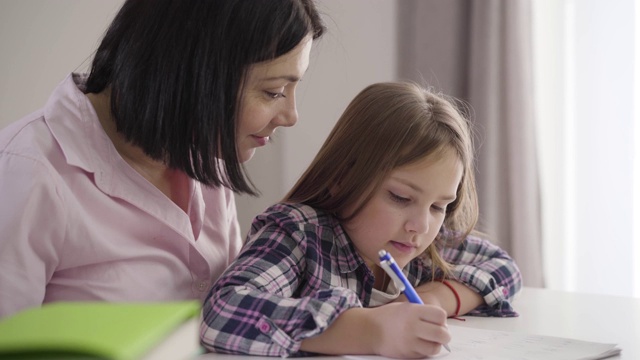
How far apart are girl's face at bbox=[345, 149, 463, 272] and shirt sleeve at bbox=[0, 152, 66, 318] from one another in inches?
18.3

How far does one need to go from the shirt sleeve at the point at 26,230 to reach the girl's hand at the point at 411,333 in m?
0.41

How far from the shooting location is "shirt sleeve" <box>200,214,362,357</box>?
99 cm

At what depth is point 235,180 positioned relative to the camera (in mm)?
1181

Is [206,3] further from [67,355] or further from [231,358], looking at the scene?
[67,355]

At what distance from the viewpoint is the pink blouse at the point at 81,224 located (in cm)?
99

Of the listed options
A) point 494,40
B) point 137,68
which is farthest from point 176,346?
point 494,40

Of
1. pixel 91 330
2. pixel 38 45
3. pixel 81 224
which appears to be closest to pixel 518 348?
pixel 81 224

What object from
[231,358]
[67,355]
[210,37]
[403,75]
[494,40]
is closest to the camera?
[67,355]

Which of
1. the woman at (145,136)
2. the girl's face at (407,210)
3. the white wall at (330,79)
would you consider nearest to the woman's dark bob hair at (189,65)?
the woman at (145,136)

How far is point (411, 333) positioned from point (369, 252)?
31 centimetres

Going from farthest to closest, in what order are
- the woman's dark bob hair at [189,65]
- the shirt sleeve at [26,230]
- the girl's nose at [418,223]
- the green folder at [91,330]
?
the girl's nose at [418,223] < the woman's dark bob hair at [189,65] < the shirt sleeve at [26,230] < the green folder at [91,330]

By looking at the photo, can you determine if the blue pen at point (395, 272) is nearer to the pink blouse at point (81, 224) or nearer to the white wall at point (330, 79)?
the pink blouse at point (81, 224)

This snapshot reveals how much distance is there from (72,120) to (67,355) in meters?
0.76

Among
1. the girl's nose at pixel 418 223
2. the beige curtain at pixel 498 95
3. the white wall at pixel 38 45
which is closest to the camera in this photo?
the girl's nose at pixel 418 223
